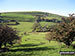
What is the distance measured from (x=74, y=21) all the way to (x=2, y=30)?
1635 cm

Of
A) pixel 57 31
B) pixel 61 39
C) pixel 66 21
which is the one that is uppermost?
pixel 66 21

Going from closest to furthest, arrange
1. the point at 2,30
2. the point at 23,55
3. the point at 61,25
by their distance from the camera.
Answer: the point at 23,55 → the point at 2,30 → the point at 61,25

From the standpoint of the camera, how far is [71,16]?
2761cm

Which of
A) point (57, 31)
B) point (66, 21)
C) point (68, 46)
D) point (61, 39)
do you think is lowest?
point (68, 46)

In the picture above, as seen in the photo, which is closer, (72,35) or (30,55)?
(30,55)

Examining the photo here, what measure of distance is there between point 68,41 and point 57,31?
3393 millimetres

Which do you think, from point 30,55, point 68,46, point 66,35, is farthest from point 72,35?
point 30,55

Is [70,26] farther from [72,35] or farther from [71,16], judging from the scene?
[71,16]

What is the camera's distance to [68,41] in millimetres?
25516

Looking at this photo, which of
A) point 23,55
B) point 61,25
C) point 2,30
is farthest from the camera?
point 61,25

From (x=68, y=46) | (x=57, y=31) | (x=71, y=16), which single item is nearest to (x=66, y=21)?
(x=71, y=16)

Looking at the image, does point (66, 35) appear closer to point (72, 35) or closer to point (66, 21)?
point (72, 35)

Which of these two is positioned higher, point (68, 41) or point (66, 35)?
point (66, 35)

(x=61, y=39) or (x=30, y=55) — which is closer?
(x=30, y=55)
